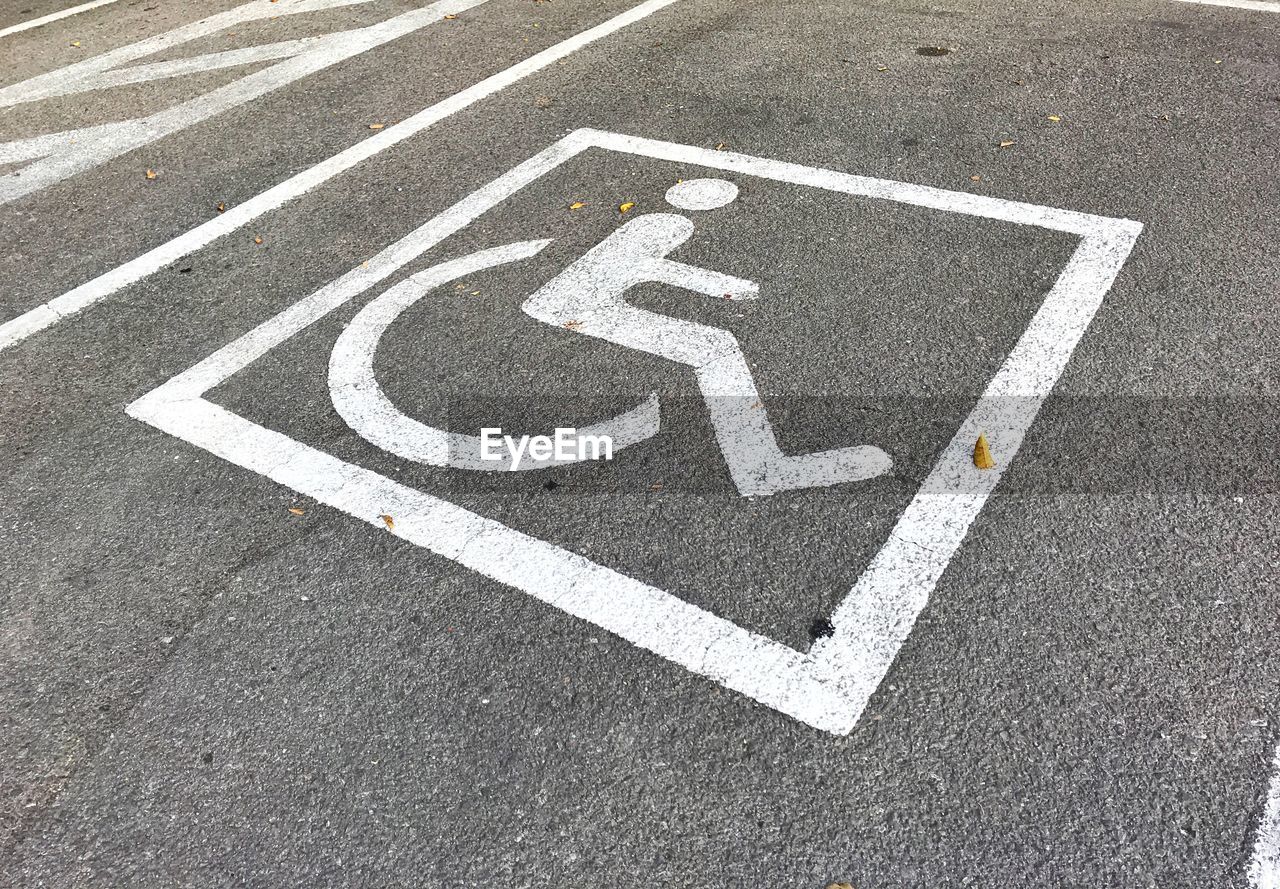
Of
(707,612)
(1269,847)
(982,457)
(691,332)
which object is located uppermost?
(691,332)

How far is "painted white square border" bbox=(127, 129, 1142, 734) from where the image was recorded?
8.85 ft

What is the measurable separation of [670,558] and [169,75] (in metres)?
5.94

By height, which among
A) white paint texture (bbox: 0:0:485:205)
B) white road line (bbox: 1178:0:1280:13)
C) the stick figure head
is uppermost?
white paint texture (bbox: 0:0:485:205)

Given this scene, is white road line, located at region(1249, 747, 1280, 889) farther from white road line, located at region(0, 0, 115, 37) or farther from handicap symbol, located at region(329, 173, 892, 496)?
white road line, located at region(0, 0, 115, 37)

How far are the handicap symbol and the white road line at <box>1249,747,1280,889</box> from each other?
1385 millimetres

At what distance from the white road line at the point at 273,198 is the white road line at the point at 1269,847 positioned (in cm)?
474

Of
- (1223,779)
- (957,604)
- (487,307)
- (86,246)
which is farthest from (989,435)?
(86,246)

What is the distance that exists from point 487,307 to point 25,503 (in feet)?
6.06

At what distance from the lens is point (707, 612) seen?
9.37ft

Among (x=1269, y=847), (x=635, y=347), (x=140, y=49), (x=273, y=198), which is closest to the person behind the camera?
(x=1269, y=847)

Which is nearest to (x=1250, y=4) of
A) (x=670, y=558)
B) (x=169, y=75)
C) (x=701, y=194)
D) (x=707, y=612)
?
(x=701, y=194)

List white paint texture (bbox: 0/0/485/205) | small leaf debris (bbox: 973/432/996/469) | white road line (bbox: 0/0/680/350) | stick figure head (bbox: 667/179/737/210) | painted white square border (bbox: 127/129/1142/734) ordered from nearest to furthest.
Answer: painted white square border (bbox: 127/129/1142/734)
small leaf debris (bbox: 973/432/996/469)
white road line (bbox: 0/0/680/350)
stick figure head (bbox: 667/179/737/210)
white paint texture (bbox: 0/0/485/205)

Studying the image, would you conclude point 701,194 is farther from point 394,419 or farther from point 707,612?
point 707,612

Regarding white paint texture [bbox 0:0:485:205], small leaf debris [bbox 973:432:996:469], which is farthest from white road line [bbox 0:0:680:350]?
small leaf debris [bbox 973:432:996:469]
